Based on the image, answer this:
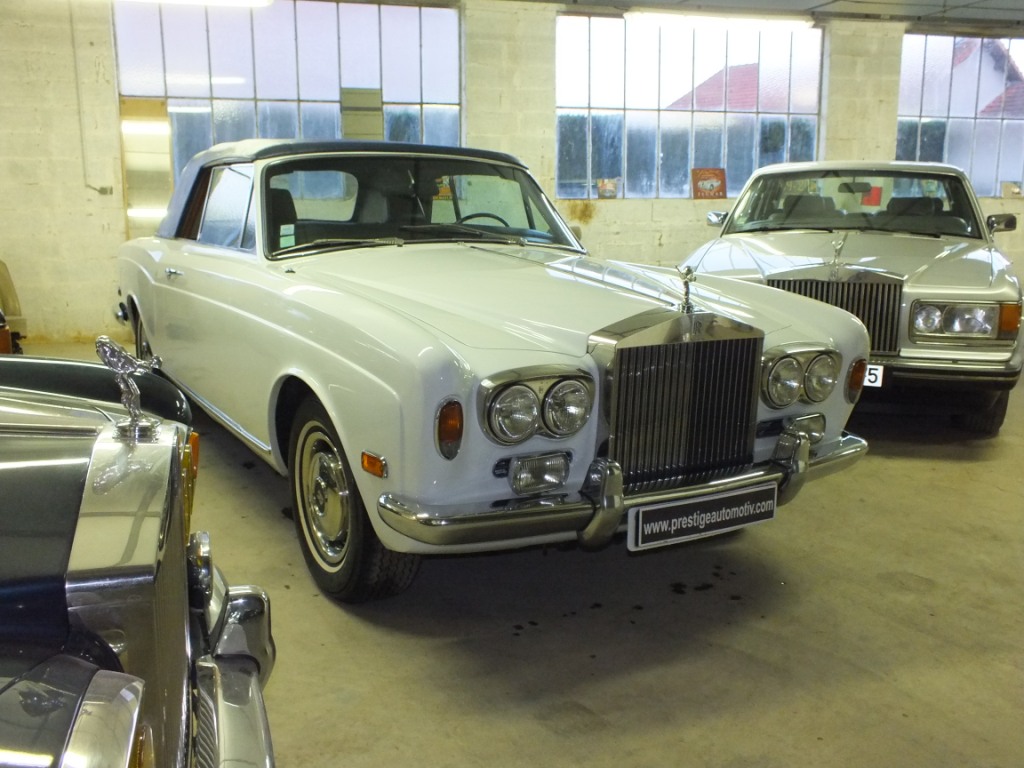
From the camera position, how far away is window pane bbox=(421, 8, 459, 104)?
947 centimetres

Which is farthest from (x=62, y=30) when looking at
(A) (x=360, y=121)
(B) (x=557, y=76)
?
(B) (x=557, y=76)

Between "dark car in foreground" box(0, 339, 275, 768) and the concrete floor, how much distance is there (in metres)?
0.74

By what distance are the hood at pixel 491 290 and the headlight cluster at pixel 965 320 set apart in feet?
6.30

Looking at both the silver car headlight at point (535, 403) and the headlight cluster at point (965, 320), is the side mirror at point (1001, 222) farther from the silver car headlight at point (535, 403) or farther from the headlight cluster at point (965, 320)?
the silver car headlight at point (535, 403)

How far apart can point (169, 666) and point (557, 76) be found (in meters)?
9.53

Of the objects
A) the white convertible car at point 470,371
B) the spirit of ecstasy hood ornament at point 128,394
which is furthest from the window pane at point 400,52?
the spirit of ecstasy hood ornament at point 128,394

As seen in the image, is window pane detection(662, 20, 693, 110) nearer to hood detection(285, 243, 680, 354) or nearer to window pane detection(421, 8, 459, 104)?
window pane detection(421, 8, 459, 104)

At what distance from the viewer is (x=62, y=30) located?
8102 millimetres

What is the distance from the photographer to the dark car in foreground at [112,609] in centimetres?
97

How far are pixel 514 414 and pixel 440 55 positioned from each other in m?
7.90

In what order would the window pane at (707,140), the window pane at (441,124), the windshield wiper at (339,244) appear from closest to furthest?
1. the windshield wiper at (339,244)
2. the window pane at (441,124)
3. the window pane at (707,140)

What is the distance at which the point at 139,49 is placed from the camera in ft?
28.2

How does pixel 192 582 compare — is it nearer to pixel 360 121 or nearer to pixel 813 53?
pixel 360 121

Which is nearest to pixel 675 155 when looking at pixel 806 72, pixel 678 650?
pixel 806 72
